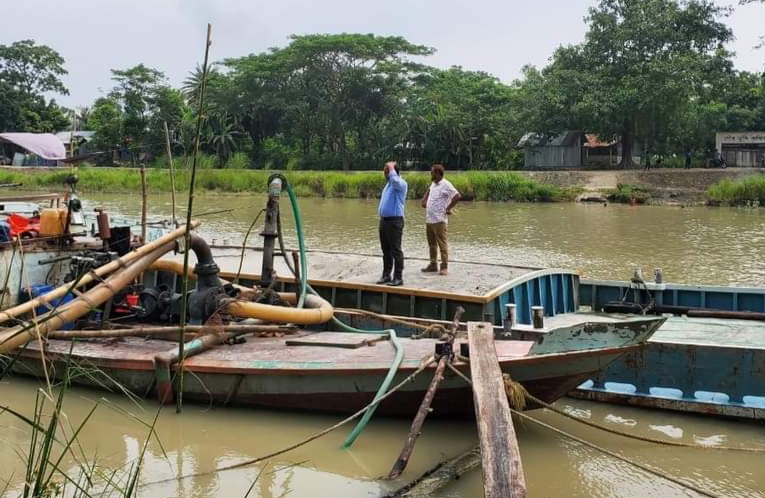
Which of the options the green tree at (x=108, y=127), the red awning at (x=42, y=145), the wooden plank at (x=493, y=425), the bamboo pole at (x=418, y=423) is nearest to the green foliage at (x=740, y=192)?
the red awning at (x=42, y=145)

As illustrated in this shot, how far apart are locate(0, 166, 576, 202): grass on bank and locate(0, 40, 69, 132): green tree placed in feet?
40.3

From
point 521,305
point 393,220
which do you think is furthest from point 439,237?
point 521,305

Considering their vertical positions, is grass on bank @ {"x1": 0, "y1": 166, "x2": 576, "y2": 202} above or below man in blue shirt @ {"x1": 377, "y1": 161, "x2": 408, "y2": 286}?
above

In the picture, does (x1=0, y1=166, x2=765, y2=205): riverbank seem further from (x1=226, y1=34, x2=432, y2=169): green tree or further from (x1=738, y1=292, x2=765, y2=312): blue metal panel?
(x1=738, y1=292, x2=765, y2=312): blue metal panel

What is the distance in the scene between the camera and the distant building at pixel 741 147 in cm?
3991

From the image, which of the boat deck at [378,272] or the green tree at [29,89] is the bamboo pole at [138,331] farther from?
the green tree at [29,89]

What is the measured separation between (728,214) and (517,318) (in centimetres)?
2388

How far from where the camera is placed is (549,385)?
21.3 ft

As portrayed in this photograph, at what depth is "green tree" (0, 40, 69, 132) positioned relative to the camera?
56.9 metres

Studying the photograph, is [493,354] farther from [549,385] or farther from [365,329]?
[365,329]

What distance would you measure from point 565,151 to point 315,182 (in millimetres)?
14252

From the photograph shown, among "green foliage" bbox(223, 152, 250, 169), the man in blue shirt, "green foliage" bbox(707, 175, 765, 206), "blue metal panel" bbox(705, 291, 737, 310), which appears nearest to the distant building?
"green foliage" bbox(707, 175, 765, 206)

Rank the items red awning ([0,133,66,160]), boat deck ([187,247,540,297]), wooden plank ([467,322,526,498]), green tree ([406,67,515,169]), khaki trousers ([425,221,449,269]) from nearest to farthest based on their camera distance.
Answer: wooden plank ([467,322,526,498]) → boat deck ([187,247,540,297]) → khaki trousers ([425,221,449,269]) → red awning ([0,133,66,160]) → green tree ([406,67,515,169])

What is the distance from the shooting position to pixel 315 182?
39812 mm
